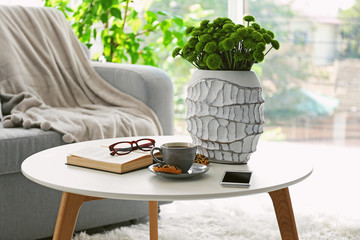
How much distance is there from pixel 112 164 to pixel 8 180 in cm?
69

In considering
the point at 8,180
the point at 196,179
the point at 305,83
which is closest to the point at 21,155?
the point at 8,180

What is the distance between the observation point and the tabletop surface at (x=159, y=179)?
1001 mm

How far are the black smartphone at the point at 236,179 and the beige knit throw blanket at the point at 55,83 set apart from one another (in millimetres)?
864

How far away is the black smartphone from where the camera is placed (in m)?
1.05

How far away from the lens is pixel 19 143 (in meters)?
1.70

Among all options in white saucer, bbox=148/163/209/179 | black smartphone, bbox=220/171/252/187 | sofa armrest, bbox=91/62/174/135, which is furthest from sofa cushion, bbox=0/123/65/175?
black smartphone, bbox=220/171/252/187

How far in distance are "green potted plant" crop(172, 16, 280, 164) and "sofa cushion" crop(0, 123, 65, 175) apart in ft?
2.24

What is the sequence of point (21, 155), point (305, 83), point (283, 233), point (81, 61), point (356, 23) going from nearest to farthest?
point (283, 233) < point (21, 155) < point (81, 61) < point (356, 23) < point (305, 83)

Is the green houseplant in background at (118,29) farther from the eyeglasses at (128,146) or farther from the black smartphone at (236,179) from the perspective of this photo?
the black smartphone at (236,179)

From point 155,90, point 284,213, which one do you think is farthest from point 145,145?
point 155,90

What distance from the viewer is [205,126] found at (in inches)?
49.6

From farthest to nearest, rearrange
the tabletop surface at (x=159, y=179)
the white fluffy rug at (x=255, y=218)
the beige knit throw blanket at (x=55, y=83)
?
the beige knit throw blanket at (x=55, y=83), the white fluffy rug at (x=255, y=218), the tabletop surface at (x=159, y=179)

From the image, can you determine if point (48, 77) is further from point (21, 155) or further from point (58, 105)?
point (21, 155)

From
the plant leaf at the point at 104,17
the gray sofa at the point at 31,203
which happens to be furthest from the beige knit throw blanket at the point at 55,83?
the plant leaf at the point at 104,17
